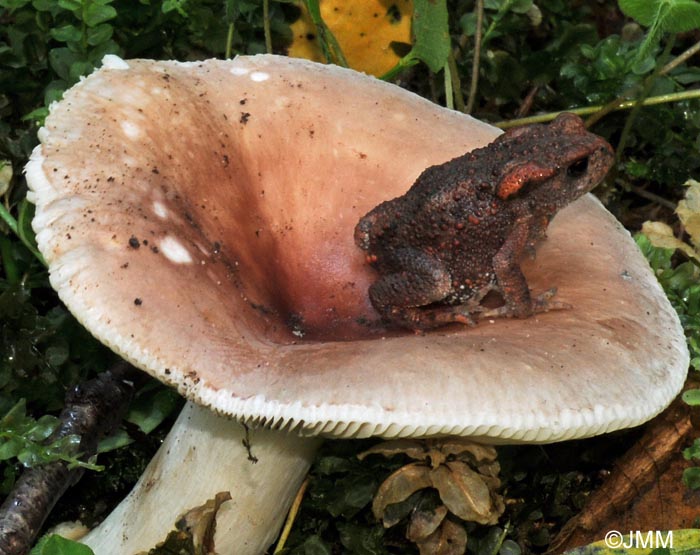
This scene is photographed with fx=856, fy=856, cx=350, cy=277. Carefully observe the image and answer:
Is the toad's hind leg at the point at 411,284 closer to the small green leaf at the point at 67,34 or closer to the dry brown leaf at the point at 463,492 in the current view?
the dry brown leaf at the point at 463,492

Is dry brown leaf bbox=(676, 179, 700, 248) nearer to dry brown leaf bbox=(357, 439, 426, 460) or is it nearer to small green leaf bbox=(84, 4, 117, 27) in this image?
dry brown leaf bbox=(357, 439, 426, 460)

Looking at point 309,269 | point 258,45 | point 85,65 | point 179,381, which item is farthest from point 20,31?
point 179,381

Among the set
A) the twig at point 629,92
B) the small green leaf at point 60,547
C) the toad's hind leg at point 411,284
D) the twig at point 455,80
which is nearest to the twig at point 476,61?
the twig at point 455,80

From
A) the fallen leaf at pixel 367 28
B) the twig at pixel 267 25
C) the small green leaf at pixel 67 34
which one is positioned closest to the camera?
the small green leaf at pixel 67 34

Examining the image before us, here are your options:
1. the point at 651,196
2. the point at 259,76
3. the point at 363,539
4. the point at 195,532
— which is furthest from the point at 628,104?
the point at 195,532

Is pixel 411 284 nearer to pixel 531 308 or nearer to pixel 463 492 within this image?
pixel 531 308

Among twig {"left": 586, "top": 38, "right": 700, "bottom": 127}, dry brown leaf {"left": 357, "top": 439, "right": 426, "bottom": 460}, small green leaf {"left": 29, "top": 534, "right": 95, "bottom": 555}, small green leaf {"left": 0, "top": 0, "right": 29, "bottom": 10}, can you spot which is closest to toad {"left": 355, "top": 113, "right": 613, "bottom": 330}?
dry brown leaf {"left": 357, "top": 439, "right": 426, "bottom": 460}
